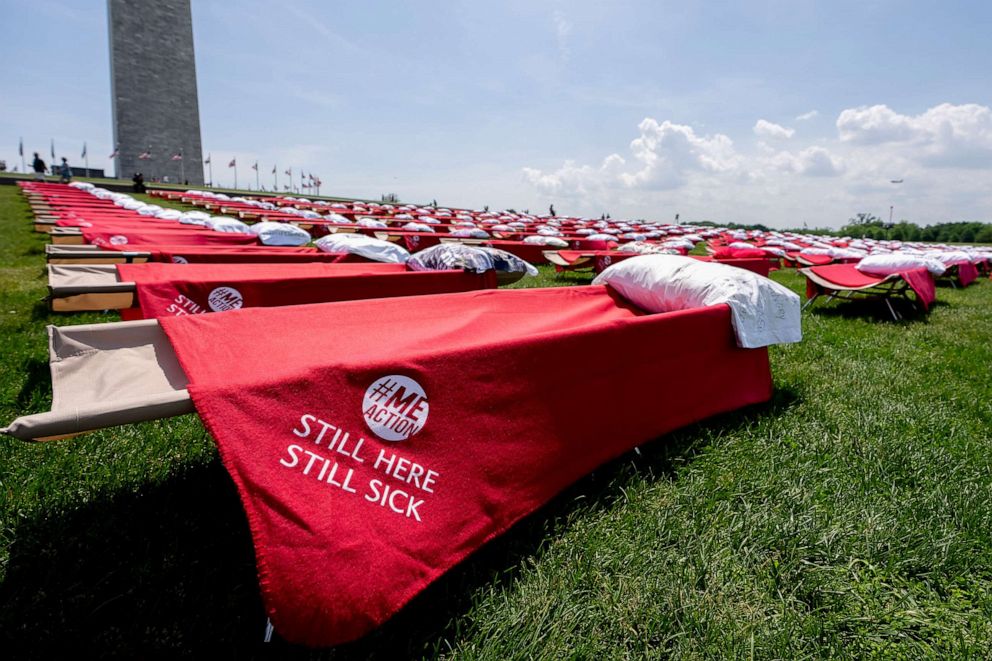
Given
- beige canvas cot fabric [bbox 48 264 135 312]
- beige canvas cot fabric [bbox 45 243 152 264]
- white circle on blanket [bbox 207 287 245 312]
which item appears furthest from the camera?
beige canvas cot fabric [bbox 45 243 152 264]

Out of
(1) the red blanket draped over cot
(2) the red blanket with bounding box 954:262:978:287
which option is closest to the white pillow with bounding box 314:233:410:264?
(1) the red blanket draped over cot

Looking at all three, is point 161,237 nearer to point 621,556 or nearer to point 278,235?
point 278,235

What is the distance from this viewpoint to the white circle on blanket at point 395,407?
54.5 inches

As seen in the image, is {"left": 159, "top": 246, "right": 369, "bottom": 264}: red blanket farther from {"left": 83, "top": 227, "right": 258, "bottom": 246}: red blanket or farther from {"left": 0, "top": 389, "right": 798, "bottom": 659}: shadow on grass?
{"left": 0, "top": 389, "right": 798, "bottom": 659}: shadow on grass

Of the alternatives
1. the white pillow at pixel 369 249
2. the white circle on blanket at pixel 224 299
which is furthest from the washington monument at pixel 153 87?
the white circle on blanket at pixel 224 299

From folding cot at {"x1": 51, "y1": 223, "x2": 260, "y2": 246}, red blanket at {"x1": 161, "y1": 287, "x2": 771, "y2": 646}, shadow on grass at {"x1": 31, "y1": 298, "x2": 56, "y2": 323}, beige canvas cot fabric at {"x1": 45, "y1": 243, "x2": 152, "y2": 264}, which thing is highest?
folding cot at {"x1": 51, "y1": 223, "x2": 260, "y2": 246}

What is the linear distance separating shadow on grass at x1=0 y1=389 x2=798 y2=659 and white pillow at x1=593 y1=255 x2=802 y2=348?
4.60 feet

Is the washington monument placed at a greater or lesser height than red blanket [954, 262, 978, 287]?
greater

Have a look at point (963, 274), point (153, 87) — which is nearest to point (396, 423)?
point (963, 274)

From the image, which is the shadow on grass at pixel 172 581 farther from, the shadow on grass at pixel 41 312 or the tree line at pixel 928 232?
the tree line at pixel 928 232

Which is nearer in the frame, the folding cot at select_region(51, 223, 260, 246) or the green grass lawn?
the green grass lawn

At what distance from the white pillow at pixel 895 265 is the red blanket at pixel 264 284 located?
5.53 m

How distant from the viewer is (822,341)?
4535 mm

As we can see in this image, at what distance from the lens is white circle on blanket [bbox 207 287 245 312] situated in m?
3.38
